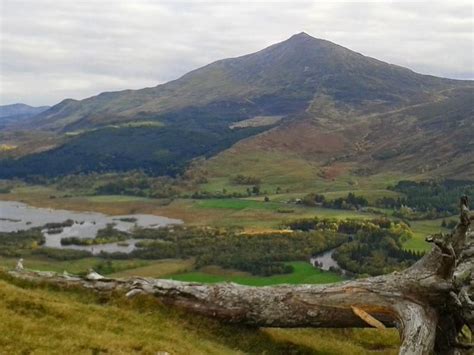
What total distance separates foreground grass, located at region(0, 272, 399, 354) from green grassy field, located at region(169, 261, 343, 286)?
100088 mm

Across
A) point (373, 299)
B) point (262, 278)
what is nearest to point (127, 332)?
point (373, 299)

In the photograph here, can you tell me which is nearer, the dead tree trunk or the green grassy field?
the dead tree trunk

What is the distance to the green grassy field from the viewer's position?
420ft

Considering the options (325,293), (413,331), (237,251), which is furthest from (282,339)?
(237,251)

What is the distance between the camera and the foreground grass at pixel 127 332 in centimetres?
1898

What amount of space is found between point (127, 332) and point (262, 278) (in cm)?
11758

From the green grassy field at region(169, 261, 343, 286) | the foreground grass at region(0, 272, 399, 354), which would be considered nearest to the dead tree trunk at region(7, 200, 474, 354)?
the foreground grass at region(0, 272, 399, 354)

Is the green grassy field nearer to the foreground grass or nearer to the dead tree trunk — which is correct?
the foreground grass

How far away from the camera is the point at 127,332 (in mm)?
21297

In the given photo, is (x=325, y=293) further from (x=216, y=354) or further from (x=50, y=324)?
(x=50, y=324)

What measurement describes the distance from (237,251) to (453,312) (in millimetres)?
147817

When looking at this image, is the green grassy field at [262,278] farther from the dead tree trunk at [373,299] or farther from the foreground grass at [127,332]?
the dead tree trunk at [373,299]

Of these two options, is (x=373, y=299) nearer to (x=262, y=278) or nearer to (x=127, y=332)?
(x=127, y=332)

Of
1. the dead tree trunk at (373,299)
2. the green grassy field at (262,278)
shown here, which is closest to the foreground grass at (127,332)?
the dead tree trunk at (373,299)
